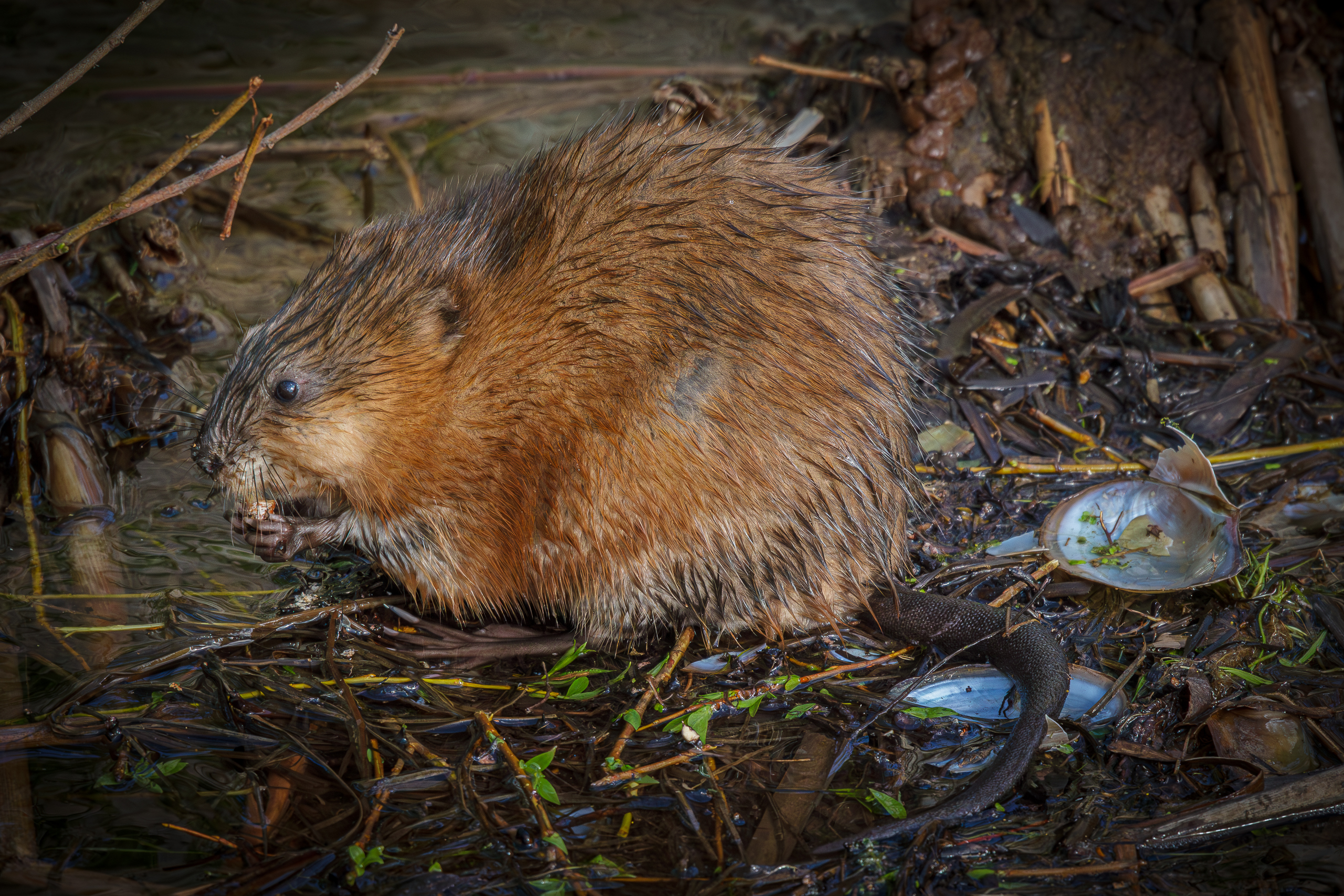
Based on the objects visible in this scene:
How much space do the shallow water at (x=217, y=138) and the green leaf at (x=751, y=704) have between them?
1.27m

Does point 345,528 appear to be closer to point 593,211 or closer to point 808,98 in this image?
point 593,211

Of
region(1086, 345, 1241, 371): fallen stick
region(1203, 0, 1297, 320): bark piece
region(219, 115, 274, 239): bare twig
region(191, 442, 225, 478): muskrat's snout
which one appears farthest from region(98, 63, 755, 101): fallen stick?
region(191, 442, 225, 478): muskrat's snout

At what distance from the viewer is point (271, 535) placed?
3092 millimetres

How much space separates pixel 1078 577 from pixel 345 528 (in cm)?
226

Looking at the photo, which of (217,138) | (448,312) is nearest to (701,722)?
(448,312)

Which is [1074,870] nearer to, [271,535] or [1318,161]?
[271,535]

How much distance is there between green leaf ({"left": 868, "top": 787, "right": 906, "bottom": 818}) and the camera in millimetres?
2383

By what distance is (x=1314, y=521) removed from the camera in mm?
3334

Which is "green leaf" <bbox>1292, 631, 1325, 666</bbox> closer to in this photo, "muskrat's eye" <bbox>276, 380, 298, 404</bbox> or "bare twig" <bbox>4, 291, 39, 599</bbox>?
"muskrat's eye" <bbox>276, 380, 298, 404</bbox>

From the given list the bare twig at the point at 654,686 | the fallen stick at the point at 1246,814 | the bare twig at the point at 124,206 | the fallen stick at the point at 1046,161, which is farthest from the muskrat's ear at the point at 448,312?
the fallen stick at the point at 1046,161

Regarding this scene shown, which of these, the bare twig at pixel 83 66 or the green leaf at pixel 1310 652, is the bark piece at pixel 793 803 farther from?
the bare twig at pixel 83 66

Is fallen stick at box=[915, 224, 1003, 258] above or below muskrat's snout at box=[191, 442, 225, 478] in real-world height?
below

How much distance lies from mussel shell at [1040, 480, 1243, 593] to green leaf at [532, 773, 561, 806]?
169 cm

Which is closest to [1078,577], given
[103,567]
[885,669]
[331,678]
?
[885,669]
